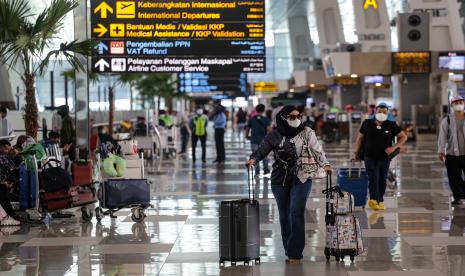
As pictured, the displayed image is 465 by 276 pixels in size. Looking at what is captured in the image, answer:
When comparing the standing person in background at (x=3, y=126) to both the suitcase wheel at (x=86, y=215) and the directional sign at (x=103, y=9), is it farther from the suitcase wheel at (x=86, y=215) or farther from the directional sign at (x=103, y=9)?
the suitcase wheel at (x=86, y=215)

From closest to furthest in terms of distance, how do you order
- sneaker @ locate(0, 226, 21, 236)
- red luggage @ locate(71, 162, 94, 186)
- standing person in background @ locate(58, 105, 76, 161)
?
sneaker @ locate(0, 226, 21, 236) < red luggage @ locate(71, 162, 94, 186) < standing person in background @ locate(58, 105, 76, 161)

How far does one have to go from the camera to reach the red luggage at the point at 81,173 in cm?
1579

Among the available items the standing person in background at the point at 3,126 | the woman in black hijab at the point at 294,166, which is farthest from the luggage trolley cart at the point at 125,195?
the standing person in background at the point at 3,126

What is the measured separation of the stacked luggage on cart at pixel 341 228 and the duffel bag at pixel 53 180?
5093mm

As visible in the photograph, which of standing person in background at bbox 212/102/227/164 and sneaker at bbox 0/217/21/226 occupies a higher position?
standing person in background at bbox 212/102/227/164

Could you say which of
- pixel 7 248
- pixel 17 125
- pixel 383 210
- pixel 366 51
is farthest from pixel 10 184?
pixel 366 51

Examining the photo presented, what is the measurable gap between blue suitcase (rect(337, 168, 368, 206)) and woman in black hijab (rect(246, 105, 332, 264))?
16.2 ft

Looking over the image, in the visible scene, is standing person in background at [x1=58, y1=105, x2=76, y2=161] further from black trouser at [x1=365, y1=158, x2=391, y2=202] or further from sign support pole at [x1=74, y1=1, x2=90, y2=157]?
black trouser at [x1=365, y1=158, x2=391, y2=202]

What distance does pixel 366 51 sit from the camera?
45.7 m

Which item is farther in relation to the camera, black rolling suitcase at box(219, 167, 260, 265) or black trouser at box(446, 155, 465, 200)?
black trouser at box(446, 155, 465, 200)

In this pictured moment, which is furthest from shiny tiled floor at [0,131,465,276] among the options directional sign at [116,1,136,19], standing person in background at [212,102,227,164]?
standing person in background at [212,102,227,164]

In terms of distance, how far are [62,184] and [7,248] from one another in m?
2.52

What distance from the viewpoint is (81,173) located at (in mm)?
15875

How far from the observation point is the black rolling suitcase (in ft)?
32.7
